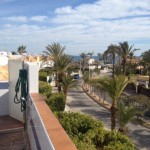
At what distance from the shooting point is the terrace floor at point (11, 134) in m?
7.70

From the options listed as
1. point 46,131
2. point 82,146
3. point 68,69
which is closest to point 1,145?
point 82,146

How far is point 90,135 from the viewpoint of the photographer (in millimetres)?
7852

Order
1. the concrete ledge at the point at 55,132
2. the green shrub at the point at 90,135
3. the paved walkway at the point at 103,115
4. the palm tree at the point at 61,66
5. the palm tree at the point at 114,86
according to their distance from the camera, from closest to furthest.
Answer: the concrete ledge at the point at 55,132 < the green shrub at the point at 90,135 < the palm tree at the point at 114,86 < the paved walkway at the point at 103,115 < the palm tree at the point at 61,66

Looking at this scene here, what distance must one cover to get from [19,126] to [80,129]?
210 cm

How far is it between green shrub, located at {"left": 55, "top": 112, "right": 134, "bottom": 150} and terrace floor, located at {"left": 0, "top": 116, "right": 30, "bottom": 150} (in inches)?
54.3

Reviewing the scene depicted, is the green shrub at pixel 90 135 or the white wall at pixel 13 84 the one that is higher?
the white wall at pixel 13 84

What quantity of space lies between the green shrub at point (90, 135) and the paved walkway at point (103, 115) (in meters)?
8.37

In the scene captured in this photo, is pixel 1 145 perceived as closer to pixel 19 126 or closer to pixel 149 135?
pixel 19 126

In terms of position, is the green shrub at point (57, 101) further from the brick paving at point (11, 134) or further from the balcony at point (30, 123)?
the brick paving at point (11, 134)

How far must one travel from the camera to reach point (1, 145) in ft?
25.5

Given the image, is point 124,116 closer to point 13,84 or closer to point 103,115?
point 13,84

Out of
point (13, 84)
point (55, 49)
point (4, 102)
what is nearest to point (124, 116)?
point (4, 102)

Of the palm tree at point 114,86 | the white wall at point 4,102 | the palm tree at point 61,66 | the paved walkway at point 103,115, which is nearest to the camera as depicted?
the white wall at point 4,102

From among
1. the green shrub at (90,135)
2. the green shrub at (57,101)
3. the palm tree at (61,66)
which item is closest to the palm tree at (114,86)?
the green shrub at (57,101)
